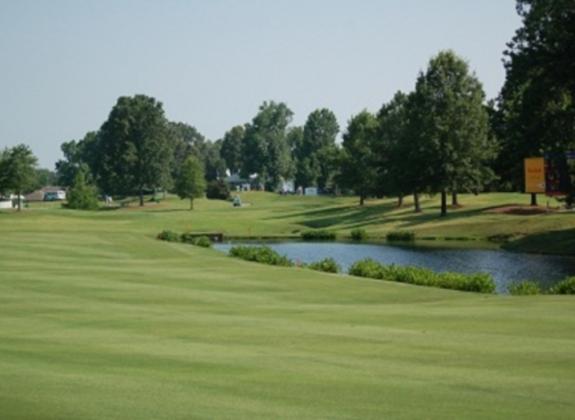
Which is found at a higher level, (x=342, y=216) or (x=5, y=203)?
(x=5, y=203)

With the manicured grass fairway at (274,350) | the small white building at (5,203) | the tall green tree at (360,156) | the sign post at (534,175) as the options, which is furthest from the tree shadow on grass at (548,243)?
the small white building at (5,203)

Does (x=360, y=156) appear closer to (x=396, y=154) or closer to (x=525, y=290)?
(x=396, y=154)

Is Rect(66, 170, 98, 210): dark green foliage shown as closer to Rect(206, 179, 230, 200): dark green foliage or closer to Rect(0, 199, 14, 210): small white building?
Rect(0, 199, 14, 210): small white building

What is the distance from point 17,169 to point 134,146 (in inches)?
1547

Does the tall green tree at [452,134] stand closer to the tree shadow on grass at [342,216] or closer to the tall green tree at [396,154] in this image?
the tall green tree at [396,154]

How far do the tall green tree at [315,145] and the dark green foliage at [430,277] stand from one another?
134 metres

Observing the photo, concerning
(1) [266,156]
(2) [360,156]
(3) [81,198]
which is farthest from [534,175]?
(1) [266,156]

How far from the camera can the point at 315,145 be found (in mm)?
191125

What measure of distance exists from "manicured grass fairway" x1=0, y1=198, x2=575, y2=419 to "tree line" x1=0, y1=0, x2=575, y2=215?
31.3 metres

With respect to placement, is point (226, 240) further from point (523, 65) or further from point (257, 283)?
point (257, 283)

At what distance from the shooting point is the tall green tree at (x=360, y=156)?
104 m

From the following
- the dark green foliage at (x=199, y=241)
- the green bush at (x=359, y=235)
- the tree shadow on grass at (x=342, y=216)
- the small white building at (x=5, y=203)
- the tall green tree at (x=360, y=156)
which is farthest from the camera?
the small white building at (x=5, y=203)

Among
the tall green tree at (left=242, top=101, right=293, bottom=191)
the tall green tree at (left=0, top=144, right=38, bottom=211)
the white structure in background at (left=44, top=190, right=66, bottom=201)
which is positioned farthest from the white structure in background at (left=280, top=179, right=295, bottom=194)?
the tall green tree at (left=0, top=144, right=38, bottom=211)

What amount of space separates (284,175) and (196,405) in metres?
173
